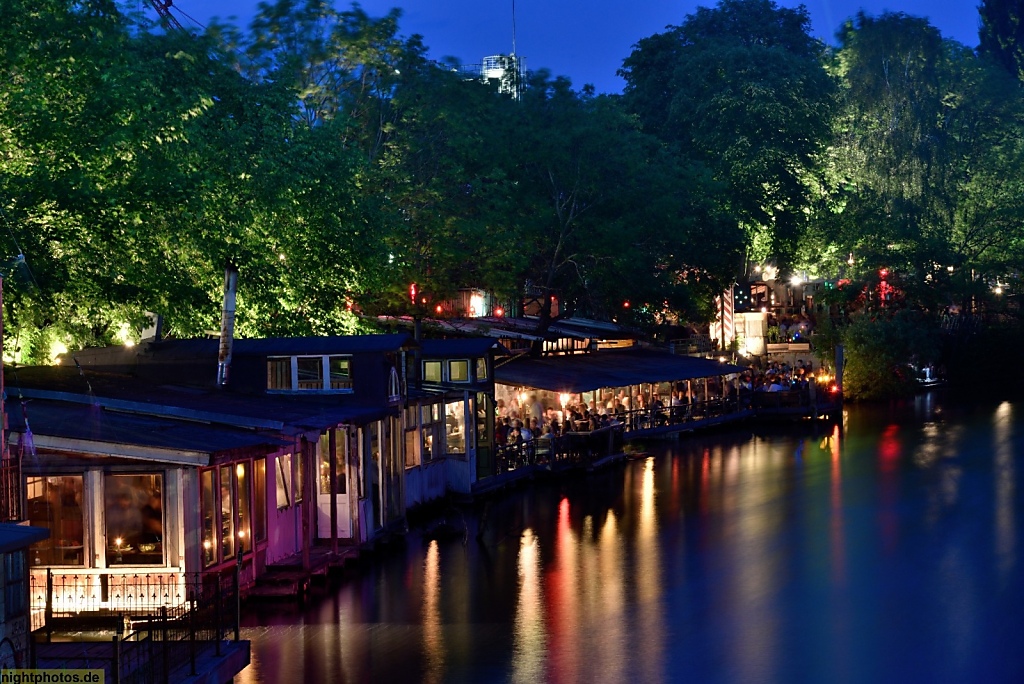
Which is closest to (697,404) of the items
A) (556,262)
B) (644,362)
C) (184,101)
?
(644,362)

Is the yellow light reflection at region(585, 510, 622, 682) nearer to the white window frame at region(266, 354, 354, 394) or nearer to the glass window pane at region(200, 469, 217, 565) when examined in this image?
the glass window pane at region(200, 469, 217, 565)

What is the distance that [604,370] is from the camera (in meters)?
56.6

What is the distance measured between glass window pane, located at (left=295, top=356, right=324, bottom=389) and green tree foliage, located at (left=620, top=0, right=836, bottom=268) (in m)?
50.0

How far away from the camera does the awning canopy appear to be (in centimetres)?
5025

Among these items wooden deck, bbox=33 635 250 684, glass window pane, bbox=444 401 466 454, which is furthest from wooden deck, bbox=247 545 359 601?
glass window pane, bbox=444 401 466 454

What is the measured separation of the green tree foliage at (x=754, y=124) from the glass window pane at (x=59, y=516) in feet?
197

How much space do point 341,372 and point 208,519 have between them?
8.77m

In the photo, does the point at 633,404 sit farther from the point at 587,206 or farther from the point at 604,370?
the point at 587,206

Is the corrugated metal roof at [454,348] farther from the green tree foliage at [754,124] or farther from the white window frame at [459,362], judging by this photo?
the green tree foliage at [754,124]

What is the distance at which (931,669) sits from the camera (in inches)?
840

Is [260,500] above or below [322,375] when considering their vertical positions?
below

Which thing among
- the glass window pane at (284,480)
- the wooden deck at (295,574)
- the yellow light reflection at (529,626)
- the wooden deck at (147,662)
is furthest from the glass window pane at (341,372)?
the wooden deck at (147,662)

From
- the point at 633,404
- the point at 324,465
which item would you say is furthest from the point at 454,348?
the point at 633,404

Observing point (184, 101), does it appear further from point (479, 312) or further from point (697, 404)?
point (697, 404)
